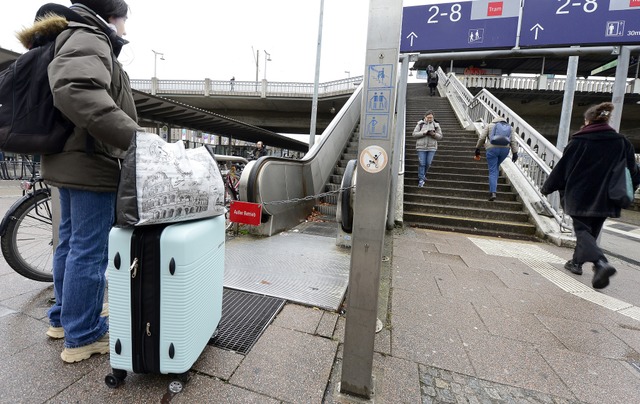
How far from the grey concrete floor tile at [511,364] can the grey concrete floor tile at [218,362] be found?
143 centimetres

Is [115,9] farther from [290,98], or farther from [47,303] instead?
[290,98]

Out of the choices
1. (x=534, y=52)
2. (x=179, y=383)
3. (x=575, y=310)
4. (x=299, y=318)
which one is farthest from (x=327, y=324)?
(x=534, y=52)

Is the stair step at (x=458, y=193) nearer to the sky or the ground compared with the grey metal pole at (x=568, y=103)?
nearer to the ground

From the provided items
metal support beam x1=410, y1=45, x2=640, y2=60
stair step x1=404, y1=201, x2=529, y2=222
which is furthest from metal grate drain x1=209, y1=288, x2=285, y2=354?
stair step x1=404, y1=201, x2=529, y2=222

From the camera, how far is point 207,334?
1.64 metres

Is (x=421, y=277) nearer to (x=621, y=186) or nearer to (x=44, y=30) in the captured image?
(x=621, y=186)

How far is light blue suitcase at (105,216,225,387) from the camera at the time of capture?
4.30ft

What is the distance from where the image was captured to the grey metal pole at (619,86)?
13.7ft

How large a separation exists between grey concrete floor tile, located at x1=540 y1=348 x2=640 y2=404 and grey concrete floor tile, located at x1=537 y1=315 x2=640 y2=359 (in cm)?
10

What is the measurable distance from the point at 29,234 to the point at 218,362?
6.81 feet

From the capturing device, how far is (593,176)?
3.24 meters

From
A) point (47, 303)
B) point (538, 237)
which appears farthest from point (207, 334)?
point (538, 237)

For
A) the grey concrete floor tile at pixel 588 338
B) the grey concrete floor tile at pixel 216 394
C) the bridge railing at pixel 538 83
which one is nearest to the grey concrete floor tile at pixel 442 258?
the grey concrete floor tile at pixel 588 338

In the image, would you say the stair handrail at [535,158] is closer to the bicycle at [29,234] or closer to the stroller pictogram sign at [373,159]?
the stroller pictogram sign at [373,159]
